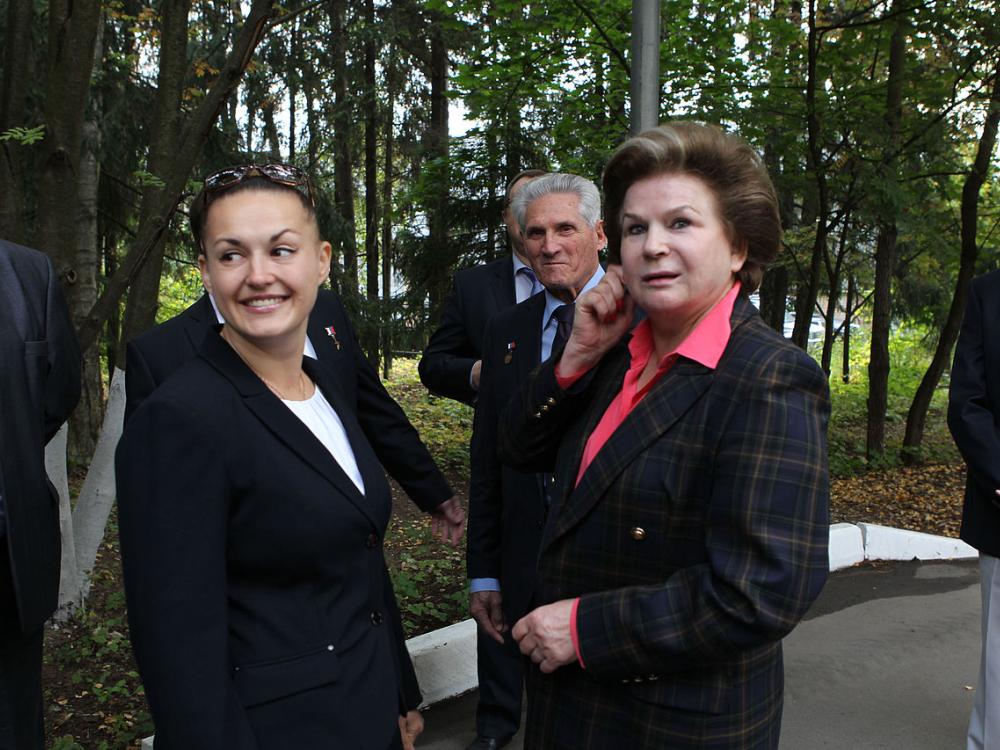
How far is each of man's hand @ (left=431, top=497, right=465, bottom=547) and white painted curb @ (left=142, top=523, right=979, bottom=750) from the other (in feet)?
4.70

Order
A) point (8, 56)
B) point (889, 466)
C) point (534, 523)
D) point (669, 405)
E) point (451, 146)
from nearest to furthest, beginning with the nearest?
point (669, 405)
point (534, 523)
point (8, 56)
point (451, 146)
point (889, 466)

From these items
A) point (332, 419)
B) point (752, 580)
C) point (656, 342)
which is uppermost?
point (656, 342)

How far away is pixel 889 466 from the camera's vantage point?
10.5m

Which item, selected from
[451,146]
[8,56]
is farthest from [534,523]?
[451,146]

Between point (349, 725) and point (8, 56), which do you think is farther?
point (8, 56)

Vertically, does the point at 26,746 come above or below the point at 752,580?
below

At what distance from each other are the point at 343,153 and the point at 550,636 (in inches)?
647

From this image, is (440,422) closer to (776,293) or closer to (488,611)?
(776,293)

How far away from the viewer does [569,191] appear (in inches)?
141

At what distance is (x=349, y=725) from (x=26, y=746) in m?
1.19

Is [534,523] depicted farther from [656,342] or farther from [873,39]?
[873,39]

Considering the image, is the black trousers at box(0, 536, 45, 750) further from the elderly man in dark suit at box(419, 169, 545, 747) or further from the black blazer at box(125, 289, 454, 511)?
the elderly man in dark suit at box(419, 169, 545, 747)

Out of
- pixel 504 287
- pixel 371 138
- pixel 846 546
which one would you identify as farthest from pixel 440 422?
pixel 504 287

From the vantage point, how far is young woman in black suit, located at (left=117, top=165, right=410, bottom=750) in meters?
1.65
